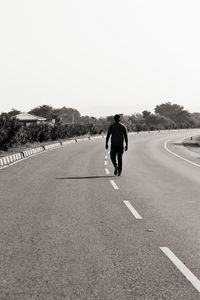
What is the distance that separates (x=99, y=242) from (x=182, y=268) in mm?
1510

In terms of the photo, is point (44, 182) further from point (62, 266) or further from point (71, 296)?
point (71, 296)

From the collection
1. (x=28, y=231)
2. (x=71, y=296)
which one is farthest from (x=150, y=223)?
(x=71, y=296)

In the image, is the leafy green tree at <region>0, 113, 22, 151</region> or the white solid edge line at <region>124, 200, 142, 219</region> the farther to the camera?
the leafy green tree at <region>0, 113, 22, 151</region>

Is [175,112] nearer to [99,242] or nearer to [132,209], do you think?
[132,209]

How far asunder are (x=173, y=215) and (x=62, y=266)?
144 inches

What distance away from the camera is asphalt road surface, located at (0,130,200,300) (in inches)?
182

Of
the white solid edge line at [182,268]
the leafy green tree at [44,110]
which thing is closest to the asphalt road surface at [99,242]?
the white solid edge line at [182,268]

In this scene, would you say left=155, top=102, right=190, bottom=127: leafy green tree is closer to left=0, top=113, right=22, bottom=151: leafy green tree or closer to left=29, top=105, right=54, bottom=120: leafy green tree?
left=29, top=105, right=54, bottom=120: leafy green tree

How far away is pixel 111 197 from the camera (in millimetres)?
10680

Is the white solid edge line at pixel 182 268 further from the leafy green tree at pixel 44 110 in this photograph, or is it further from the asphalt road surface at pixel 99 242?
the leafy green tree at pixel 44 110

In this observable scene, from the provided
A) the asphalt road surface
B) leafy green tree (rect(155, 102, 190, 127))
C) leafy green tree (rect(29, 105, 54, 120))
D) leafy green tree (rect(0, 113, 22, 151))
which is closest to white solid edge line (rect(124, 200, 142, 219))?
the asphalt road surface

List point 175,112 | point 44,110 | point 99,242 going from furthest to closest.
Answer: point 175,112 < point 44,110 < point 99,242

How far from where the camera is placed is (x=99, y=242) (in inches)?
255

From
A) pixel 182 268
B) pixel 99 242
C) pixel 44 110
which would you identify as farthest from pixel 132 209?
pixel 44 110
